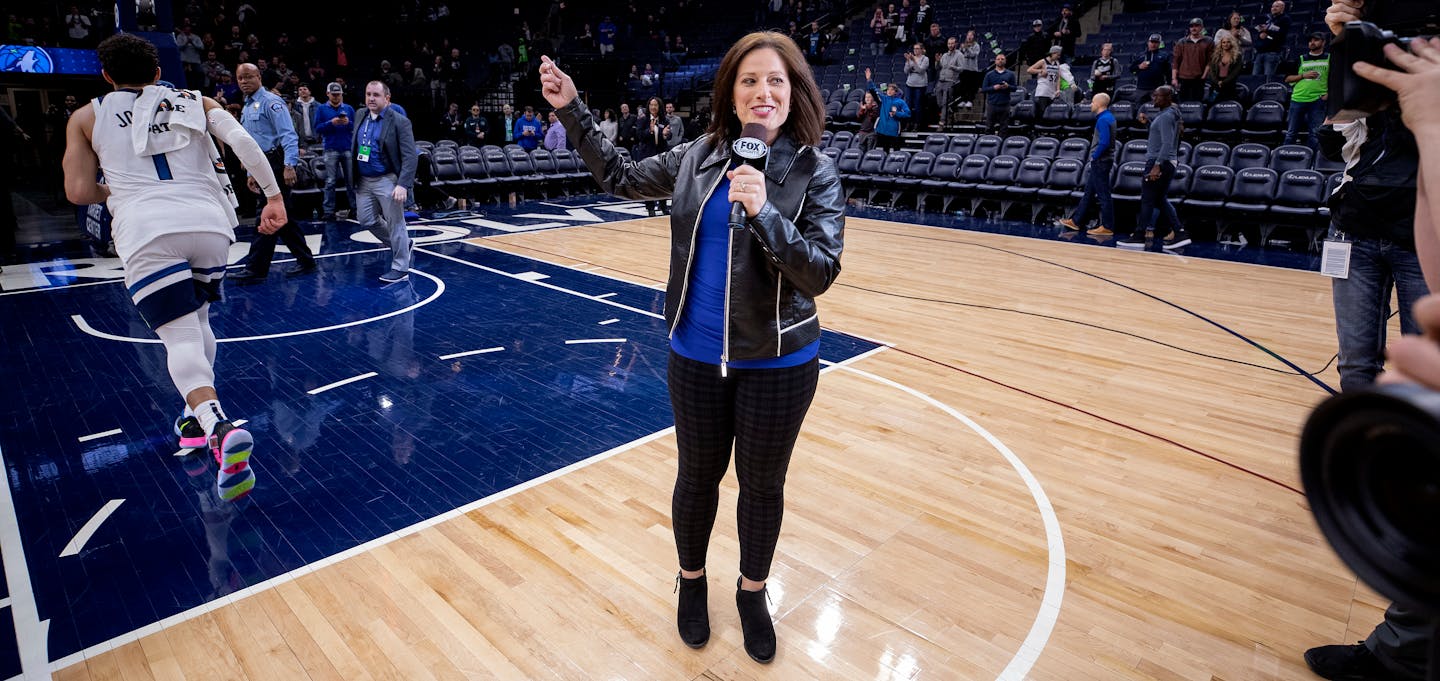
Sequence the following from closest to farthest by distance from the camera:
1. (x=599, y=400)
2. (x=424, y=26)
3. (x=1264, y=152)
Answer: (x=599, y=400), (x=1264, y=152), (x=424, y=26)

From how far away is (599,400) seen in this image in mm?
4664

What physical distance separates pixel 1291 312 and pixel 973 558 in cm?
578

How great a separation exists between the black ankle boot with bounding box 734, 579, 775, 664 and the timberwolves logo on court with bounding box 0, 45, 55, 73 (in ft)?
56.5

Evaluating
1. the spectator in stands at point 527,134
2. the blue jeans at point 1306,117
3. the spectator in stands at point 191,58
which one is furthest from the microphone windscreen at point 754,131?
the spectator in stands at point 191,58

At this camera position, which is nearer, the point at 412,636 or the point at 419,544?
the point at 412,636

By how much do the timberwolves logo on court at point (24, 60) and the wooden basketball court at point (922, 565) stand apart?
52.3 ft

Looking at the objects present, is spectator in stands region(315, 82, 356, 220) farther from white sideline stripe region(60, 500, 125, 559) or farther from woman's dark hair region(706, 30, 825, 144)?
woman's dark hair region(706, 30, 825, 144)

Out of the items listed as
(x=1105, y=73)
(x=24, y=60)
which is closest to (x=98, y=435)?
(x=24, y=60)

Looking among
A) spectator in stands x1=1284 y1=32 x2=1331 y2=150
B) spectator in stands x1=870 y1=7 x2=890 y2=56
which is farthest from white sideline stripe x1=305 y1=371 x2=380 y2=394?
spectator in stands x1=870 y1=7 x2=890 y2=56

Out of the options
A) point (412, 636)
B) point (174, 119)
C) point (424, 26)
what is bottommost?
point (412, 636)

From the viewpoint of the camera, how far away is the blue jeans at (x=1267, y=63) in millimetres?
12484

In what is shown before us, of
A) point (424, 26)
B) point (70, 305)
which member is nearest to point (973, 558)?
point (70, 305)

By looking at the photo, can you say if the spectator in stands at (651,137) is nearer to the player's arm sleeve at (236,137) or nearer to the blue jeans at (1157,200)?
the blue jeans at (1157,200)

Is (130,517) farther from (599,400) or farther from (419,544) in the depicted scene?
(599,400)
